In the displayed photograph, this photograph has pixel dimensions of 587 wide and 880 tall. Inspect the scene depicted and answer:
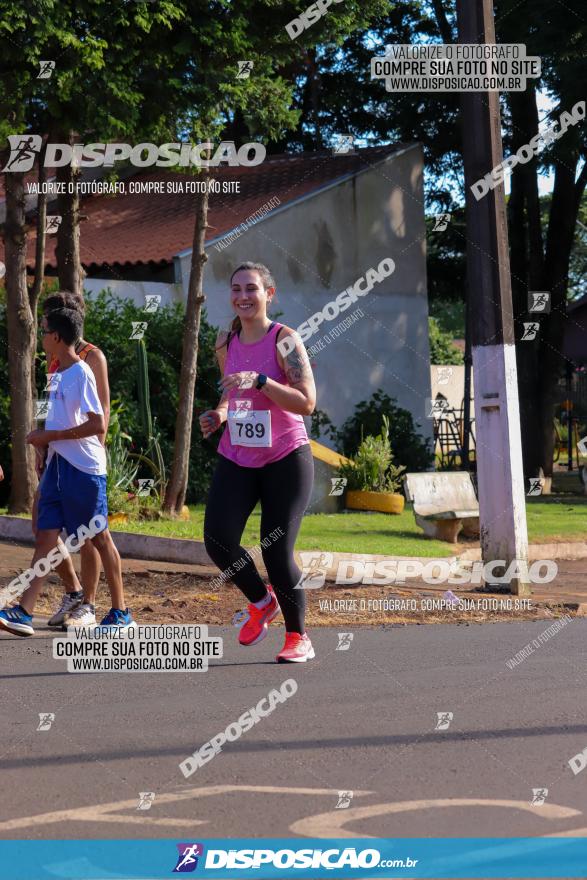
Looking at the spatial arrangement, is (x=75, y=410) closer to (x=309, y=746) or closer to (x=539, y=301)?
(x=309, y=746)

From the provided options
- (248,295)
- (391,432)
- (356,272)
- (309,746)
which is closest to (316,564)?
(248,295)

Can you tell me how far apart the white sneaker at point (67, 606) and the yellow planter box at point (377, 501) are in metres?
10.9

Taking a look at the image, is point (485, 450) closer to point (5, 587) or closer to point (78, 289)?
point (5, 587)

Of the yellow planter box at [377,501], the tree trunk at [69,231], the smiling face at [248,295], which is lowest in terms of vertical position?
the yellow planter box at [377,501]

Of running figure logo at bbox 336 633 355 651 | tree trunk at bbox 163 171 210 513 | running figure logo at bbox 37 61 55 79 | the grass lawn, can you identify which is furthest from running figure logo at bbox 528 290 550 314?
running figure logo at bbox 336 633 355 651

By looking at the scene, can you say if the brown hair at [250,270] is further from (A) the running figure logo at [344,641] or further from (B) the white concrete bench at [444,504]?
(B) the white concrete bench at [444,504]

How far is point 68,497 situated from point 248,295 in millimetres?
1806

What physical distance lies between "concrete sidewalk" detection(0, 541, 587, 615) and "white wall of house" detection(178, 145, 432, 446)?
41.6 ft

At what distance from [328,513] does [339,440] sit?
6422 mm

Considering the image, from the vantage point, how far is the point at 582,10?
73.2 ft

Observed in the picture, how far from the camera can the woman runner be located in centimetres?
718

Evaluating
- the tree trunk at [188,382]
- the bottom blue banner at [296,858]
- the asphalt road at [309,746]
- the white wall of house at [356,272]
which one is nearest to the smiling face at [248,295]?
the asphalt road at [309,746]

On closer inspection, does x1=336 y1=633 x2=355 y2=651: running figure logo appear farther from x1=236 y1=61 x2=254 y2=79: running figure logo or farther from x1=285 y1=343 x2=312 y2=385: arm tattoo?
x1=236 y1=61 x2=254 y2=79: running figure logo

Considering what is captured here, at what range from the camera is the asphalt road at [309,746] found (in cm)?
437
